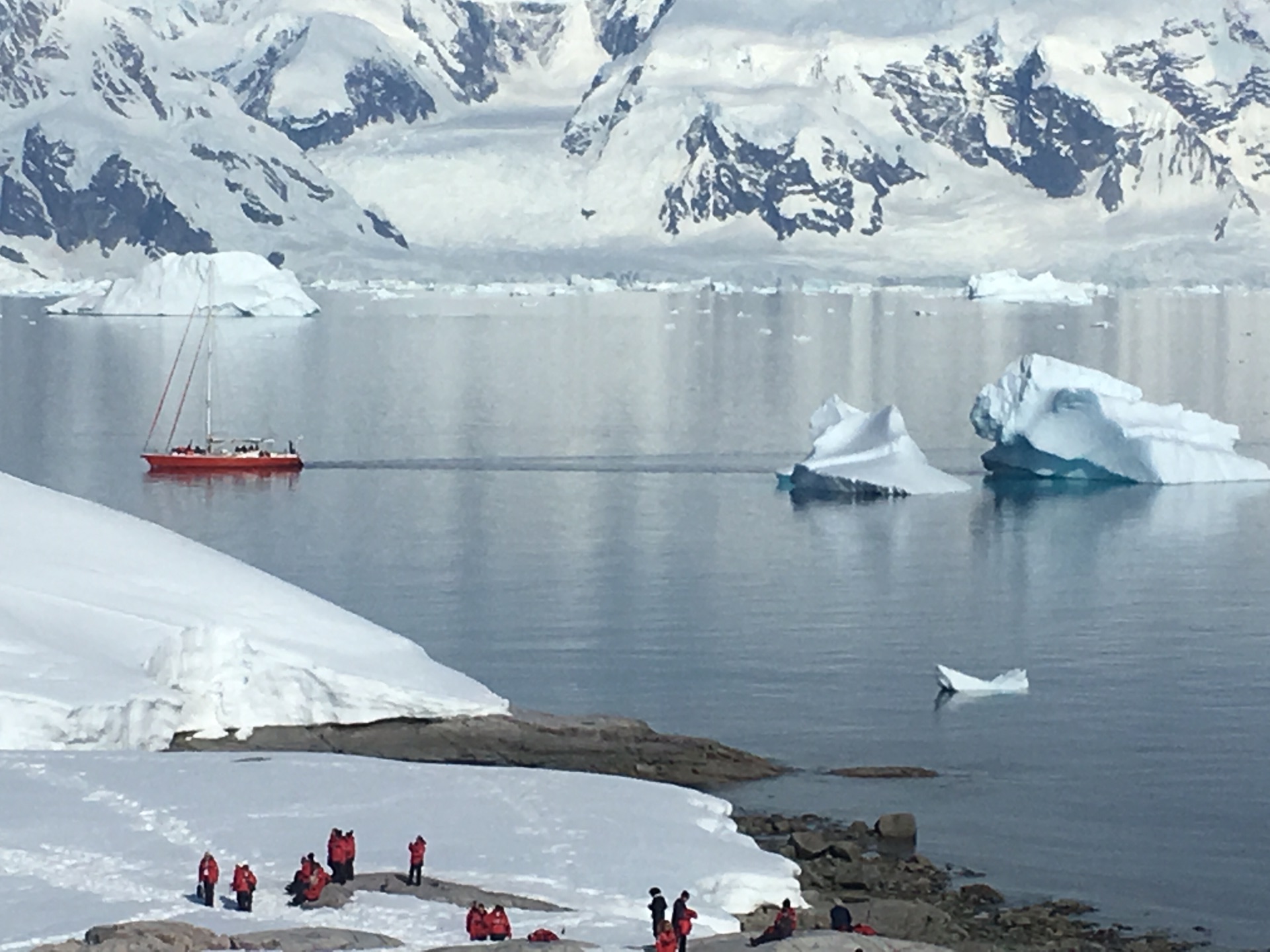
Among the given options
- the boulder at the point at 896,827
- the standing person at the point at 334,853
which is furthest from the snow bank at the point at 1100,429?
the standing person at the point at 334,853

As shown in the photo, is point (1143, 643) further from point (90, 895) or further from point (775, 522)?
point (90, 895)

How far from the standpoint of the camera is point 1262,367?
14150cm

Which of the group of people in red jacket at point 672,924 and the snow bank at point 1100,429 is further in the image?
the snow bank at point 1100,429

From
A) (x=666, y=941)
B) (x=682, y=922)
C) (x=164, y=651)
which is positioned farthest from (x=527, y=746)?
(x=666, y=941)

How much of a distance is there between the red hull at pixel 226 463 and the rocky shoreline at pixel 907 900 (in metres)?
50.1

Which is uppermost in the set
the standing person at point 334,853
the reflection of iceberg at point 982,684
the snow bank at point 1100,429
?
the snow bank at point 1100,429

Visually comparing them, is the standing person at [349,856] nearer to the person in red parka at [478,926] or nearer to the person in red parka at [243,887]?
the person in red parka at [243,887]

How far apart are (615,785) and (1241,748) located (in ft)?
40.9

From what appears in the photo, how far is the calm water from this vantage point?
1448 inches

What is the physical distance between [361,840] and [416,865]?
262 cm

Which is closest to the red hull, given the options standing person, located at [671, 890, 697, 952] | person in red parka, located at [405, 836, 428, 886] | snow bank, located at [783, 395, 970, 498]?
snow bank, located at [783, 395, 970, 498]

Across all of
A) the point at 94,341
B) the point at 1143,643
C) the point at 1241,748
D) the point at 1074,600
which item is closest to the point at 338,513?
the point at 1074,600

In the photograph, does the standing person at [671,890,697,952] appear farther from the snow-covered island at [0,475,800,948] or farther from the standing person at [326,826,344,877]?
the standing person at [326,826,344,877]

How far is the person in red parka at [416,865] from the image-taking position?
1126 inches
